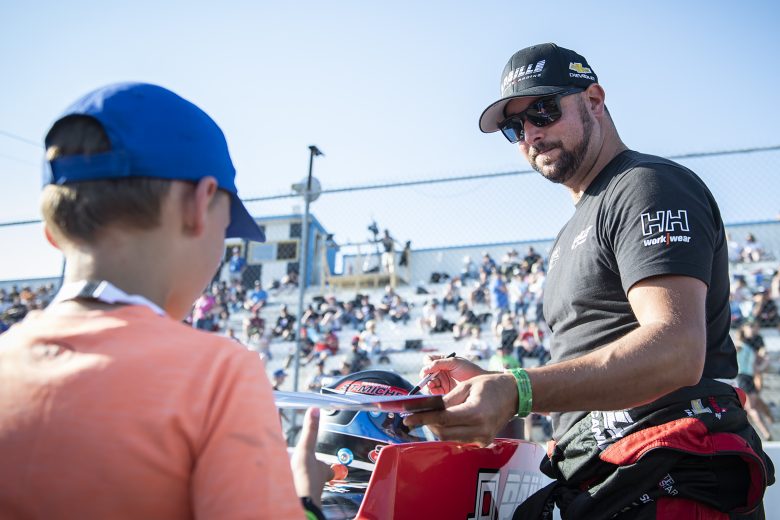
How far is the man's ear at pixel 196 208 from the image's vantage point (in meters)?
1.11

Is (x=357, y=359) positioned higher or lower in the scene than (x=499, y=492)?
lower

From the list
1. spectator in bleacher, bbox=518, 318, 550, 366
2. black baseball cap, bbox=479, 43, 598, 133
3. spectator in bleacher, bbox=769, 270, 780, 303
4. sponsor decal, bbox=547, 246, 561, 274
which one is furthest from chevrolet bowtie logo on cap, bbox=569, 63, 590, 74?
spectator in bleacher, bbox=769, 270, 780, 303

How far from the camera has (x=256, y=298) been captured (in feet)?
57.7

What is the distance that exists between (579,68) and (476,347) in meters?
10.1

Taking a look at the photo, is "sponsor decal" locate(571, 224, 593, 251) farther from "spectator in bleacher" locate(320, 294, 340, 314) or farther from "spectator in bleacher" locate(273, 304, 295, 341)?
"spectator in bleacher" locate(320, 294, 340, 314)

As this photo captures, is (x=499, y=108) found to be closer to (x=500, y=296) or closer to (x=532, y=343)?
(x=532, y=343)

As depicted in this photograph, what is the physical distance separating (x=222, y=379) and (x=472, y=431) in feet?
2.15

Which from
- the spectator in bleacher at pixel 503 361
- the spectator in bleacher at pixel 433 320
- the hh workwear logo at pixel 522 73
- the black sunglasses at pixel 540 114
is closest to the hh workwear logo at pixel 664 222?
the black sunglasses at pixel 540 114

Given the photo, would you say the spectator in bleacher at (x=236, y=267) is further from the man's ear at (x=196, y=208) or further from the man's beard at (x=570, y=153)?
the man's ear at (x=196, y=208)

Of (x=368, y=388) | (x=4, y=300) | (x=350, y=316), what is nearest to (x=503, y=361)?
(x=368, y=388)

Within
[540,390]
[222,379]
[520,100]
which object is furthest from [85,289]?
[520,100]

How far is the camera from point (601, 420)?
6.46 ft

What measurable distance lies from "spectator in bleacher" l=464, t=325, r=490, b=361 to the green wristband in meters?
9.71

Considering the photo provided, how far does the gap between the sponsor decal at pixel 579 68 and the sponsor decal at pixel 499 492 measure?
1.47 m
